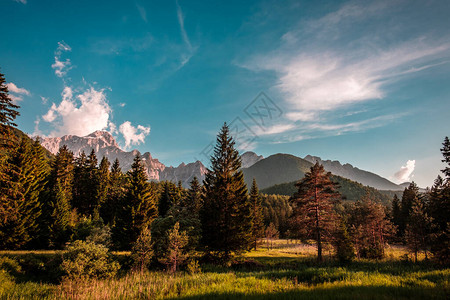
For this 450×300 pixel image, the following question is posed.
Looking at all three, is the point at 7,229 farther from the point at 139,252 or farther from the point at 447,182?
the point at 447,182

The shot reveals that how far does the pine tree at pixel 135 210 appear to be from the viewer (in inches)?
1096

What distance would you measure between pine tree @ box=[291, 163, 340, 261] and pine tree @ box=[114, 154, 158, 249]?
21655mm

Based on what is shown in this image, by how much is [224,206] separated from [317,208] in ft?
40.5

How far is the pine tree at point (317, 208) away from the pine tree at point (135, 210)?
2166 cm

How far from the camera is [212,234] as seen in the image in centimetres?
2416

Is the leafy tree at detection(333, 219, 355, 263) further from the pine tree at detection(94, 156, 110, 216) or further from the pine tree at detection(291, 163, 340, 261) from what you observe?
the pine tree at detection(94, 156, 110, 216)

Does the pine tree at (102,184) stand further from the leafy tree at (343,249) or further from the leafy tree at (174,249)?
the leafy tree at (343,249)

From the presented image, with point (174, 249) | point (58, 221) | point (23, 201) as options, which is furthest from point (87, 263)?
point (23, 201)

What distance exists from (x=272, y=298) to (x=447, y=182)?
35047mm

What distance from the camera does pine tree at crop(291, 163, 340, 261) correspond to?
24.5 meters

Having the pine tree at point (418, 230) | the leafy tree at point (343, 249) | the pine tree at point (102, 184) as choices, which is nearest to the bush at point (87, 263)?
the leafy tree at point (343, 249)

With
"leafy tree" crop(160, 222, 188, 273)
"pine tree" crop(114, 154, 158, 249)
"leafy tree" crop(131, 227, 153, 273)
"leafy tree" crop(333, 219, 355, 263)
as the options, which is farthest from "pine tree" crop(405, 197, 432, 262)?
"pine tree" crop(114, 154, 158, 249)

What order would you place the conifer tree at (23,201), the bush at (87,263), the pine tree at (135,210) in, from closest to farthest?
the bush at (87,263)
the conifer tree at (23,201)
the pine tree at (135,210)

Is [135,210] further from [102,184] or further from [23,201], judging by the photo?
[102,184]
